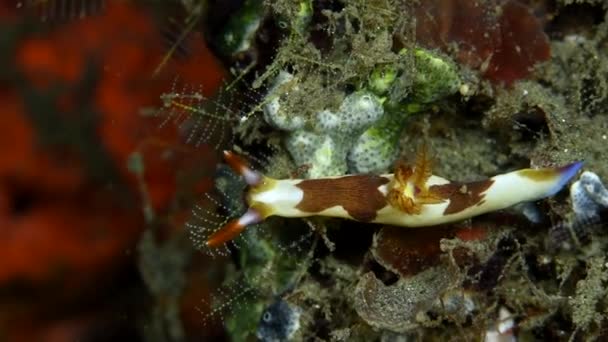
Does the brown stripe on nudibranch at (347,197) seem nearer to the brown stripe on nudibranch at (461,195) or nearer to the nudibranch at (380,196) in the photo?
the nudibranch at (380,196)

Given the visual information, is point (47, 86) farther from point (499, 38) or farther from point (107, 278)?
point (499, 38)

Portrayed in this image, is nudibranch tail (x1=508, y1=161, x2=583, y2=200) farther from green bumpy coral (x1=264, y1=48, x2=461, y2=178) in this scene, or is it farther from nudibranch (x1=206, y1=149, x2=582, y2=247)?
green bumpy coral (x1=264, y1=48, x2=461, y2=178)

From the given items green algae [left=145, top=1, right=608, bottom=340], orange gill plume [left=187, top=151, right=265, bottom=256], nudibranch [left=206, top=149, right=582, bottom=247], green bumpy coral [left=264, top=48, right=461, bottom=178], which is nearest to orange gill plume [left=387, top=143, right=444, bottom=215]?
nudibranch [left=206, top=149, right=582, bottom=247]

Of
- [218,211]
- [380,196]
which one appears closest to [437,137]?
[380,196]

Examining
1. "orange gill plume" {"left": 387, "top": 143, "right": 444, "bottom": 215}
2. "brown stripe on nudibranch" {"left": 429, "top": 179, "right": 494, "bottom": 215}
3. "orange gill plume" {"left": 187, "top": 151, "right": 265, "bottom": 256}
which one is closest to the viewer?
"orange gill plume" {"left": 387, "top": 143, "right": 444, "bottom": 215}

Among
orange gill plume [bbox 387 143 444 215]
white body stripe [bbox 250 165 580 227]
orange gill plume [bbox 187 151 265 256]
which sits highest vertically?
orange gill plume [bbox 387 143 444 215]

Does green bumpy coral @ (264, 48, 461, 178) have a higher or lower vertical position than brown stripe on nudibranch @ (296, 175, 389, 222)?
higher

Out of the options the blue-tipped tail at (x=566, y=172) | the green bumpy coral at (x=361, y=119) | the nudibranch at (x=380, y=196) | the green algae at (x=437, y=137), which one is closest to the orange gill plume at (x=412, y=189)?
the nudibranch at (x=380, y=196)
